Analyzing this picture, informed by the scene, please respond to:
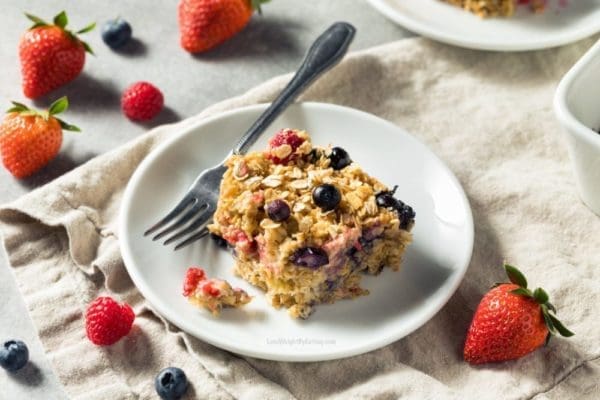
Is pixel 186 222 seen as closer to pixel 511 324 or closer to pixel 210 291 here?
pixel 210 291

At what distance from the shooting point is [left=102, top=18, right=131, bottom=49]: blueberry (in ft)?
13.3

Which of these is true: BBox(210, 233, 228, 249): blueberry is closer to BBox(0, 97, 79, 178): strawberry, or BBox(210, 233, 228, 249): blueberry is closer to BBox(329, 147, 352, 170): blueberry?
BBox(329, 147, 352, 170): blueberry

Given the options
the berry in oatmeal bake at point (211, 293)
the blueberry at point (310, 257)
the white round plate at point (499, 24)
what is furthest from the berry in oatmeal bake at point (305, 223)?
the white round plate at point (499, 24)

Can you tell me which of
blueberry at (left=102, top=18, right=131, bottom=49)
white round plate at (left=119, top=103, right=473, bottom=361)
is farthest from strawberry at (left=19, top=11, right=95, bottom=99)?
white round plate at (left=119, top=103, right=473, bottom=361)

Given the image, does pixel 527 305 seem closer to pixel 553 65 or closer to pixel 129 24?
pixel 553 65

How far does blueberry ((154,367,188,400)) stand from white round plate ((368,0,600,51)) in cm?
181

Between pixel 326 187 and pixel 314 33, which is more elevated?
pixel 326 187

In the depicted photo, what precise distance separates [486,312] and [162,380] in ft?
3.20

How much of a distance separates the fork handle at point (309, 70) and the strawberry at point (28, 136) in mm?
675

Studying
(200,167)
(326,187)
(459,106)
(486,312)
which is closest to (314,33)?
(459,106)

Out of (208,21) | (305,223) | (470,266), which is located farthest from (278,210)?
(208,21)

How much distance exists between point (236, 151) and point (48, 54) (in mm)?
1055

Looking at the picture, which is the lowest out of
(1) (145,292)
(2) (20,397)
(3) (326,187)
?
(2) (20,397)

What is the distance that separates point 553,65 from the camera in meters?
3.91
